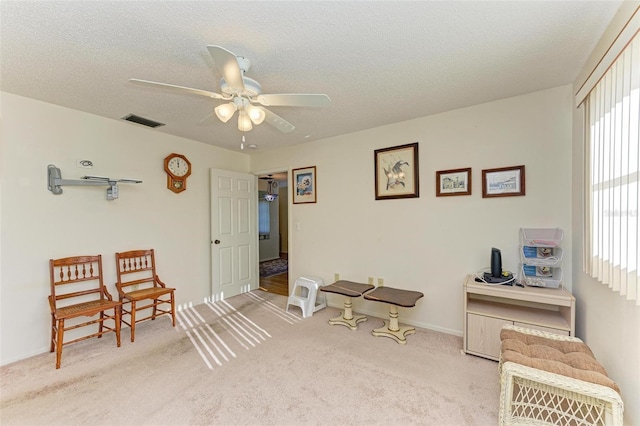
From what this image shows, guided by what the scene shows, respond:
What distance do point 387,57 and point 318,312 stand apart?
9.75ft

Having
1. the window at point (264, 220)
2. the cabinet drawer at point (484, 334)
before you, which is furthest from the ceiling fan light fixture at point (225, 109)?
the window at point (264, 220)

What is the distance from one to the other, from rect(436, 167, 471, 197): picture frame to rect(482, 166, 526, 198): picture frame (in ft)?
0.50

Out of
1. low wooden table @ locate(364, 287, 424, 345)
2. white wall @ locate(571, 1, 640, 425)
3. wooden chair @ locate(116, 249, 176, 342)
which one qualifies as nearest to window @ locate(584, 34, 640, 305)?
white wall @ locate(571, 1, 640, 425)

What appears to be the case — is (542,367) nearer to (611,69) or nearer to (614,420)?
(614,420)

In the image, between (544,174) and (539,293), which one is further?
(544,174)

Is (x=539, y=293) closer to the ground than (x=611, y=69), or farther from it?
closer to the ground

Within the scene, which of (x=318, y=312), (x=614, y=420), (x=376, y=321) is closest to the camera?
(x=614, y=420)

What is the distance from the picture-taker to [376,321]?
127 inches

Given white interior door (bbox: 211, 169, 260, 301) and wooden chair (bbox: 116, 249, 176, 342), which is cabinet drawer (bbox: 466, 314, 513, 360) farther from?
white interior door (bbox: 211, 169, 260, 301)

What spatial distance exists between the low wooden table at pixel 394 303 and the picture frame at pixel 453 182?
1144 millimetres

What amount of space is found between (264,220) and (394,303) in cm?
570

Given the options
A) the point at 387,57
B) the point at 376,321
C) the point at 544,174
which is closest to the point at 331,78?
the point at 387,57

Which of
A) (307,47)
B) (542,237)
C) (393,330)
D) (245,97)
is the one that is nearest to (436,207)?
(542,237)

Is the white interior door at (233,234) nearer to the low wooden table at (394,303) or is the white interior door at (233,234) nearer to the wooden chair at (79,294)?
the wooden chair at (79,294)
